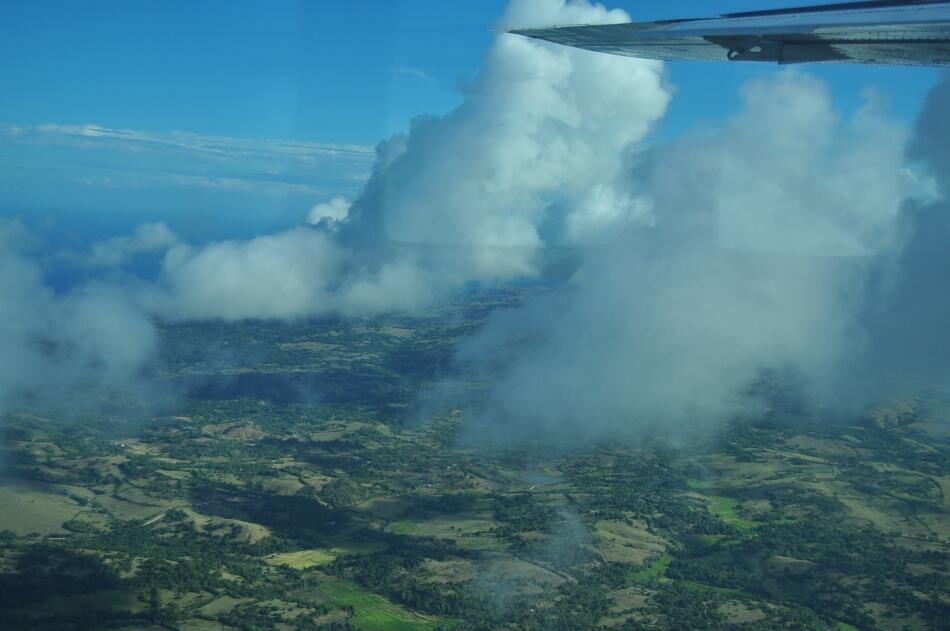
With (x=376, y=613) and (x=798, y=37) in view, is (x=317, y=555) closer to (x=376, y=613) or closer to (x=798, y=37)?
(x=376, y=613)

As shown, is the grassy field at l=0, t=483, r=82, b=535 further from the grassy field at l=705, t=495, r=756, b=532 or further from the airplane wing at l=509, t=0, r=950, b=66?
the airplane wing at l=509, t=0, r=950, b=66

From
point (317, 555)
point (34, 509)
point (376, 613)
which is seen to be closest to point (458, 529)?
point (317, 555)

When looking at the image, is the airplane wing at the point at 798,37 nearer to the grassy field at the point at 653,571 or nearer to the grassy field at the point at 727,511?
the grassy field at the point at 653,571

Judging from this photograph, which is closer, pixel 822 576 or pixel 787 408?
pixel 822 576

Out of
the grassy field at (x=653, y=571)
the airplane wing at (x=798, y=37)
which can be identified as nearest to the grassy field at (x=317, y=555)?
the grassy field at (x=653, y=571)

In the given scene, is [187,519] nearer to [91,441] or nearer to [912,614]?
[91,441]

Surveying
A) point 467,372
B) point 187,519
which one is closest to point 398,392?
point 467,372

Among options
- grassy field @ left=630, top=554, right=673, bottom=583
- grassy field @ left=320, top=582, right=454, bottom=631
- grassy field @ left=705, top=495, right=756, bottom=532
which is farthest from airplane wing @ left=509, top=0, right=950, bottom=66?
grassy field @ left=705, top=495, right=756, bottom=532
